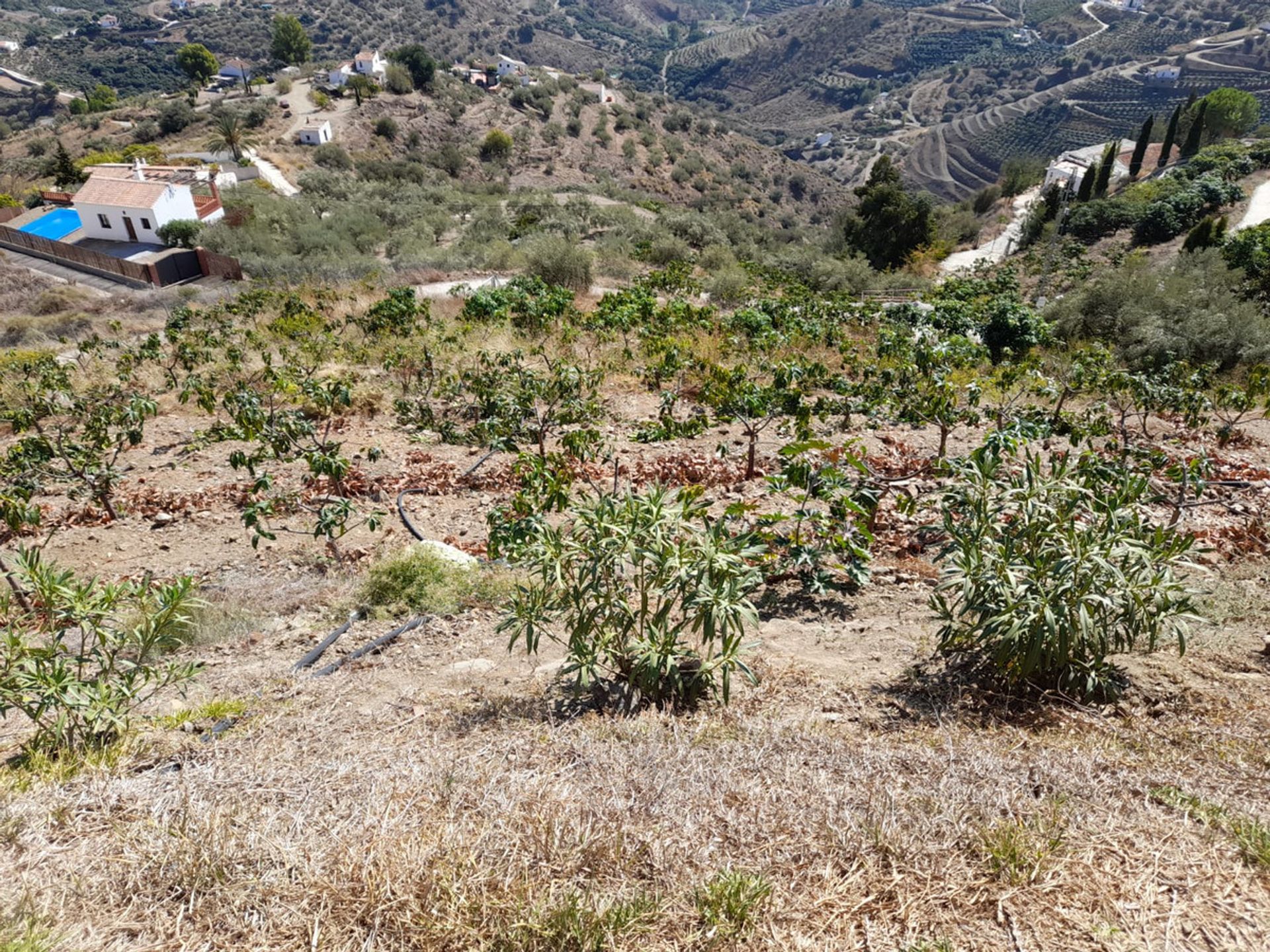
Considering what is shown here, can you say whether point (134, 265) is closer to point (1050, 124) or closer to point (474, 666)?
point (474, 666)

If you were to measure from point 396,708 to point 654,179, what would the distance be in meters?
48.8

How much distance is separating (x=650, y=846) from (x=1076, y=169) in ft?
166

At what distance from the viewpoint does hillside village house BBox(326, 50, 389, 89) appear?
5194 centimetres

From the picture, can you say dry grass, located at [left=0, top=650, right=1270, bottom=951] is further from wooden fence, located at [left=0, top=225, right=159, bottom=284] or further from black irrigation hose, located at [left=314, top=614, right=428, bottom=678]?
wooden fence, located at [left=0, top=225, right=159, bottom=284]

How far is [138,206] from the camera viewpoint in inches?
954

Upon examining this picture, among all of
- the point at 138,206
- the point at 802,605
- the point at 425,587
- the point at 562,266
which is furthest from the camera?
the point at 138,206

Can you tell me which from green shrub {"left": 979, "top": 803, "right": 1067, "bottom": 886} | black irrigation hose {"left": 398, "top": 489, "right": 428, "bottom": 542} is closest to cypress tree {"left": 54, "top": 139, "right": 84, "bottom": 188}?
black irrigation hose {"left": 398, "top": 489, "right": 428, "bottom": 542}

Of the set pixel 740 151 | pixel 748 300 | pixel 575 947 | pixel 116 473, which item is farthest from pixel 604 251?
pixel 740 151

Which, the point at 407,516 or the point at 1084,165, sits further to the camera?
the point at 1084,165

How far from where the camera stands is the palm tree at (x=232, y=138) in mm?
33594

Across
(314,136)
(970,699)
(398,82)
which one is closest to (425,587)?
(970,699)

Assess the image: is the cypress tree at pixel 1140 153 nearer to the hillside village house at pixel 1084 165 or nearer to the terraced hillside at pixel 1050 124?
the hillside village house at pixel 1084 165

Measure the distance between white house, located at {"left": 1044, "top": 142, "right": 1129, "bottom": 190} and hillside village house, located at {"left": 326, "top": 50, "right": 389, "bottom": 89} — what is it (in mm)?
47203

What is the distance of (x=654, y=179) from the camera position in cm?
4684
